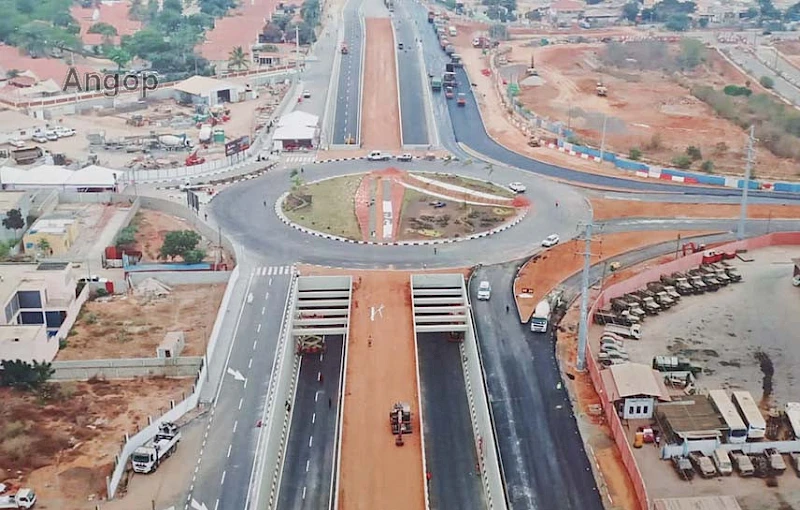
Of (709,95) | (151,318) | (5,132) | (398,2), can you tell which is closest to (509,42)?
(398,2)

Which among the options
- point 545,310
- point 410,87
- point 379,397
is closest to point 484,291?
point 545,310

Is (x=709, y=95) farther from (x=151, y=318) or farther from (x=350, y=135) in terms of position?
(x=151, y=318)

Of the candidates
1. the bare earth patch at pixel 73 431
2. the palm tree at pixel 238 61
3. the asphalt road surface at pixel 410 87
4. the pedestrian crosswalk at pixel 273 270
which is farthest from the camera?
the palm tree at pixel 238 61

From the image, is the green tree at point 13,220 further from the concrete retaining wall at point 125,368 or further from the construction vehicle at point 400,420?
the construction vehicle at point 400,420

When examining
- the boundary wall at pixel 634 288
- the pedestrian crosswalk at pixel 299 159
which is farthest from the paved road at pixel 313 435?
the pedestrian crosswalk at pixel 299 159

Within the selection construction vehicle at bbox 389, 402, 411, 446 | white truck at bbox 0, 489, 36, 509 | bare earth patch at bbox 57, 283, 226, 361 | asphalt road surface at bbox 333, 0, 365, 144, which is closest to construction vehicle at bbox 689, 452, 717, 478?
Answer: construction vehicle at bbox 389, 402, 411, 446

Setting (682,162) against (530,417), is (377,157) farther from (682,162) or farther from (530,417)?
(530,417)
